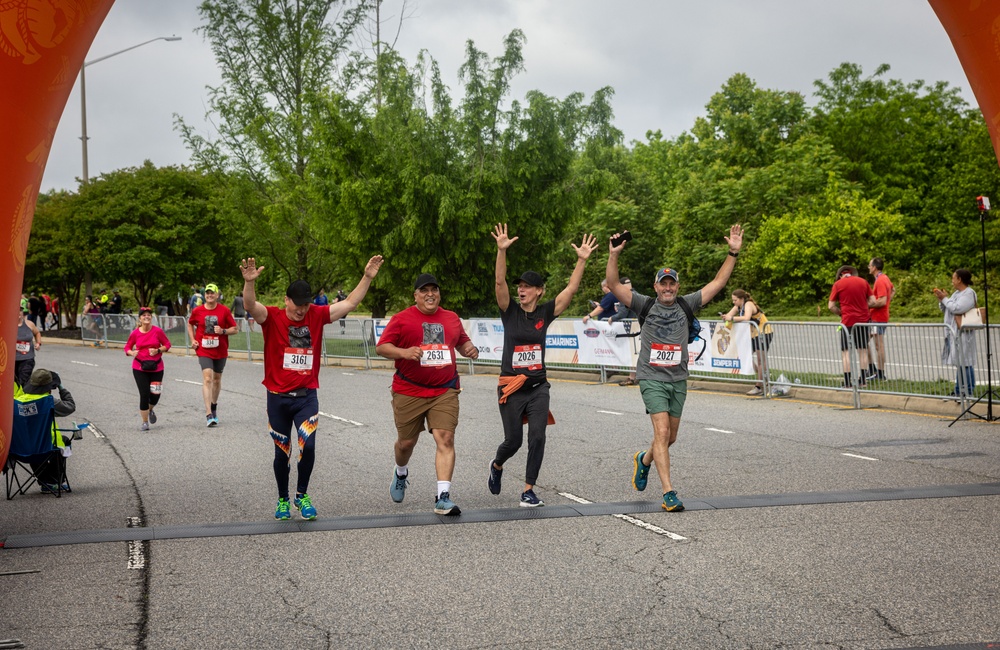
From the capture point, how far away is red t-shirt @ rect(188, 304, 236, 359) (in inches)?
587

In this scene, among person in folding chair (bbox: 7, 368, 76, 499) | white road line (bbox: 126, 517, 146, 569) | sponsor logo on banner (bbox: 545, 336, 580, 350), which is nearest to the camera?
white road line (bbox: 126, 517, 146, 569)

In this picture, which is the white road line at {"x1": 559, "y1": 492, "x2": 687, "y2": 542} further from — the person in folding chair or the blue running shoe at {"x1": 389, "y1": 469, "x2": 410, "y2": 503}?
the person in folding chair

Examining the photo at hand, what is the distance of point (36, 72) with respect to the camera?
6.23 meters

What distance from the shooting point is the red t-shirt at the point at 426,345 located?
8.38 meters

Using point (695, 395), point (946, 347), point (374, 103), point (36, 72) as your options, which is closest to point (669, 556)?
point (36, 72)

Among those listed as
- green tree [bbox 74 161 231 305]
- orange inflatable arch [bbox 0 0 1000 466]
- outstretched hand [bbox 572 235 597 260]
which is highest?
green tree [bbox 74 161 231 305]

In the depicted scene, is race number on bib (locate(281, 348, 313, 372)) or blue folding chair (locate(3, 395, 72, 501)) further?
blue folding chair (locate(3, 395, 72, 501))

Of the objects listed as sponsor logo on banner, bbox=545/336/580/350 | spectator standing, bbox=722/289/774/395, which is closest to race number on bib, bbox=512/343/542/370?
spectator standing, bbox=722/289/774/395

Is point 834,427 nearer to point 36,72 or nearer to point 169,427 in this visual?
point 169,427

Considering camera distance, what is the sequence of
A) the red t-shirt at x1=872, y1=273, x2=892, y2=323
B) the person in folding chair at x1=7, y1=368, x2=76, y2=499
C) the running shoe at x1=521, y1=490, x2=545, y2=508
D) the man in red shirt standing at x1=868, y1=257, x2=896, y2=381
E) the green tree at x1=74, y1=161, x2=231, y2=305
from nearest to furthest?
the running shoe at x1=521, y1=490, x2=545, y2=508 < the person in folding chair at x1=7, y1=368, x2=76, y2=499 < the man in red shirt standing at x1=868, y1=257, x2=896, y2=381 < the red t-shirt at x1=872, y1=273, x2=892, y2=323 < the green tree at x1=74, y1=161, x2=231, y2=305

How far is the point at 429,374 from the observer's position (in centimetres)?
844

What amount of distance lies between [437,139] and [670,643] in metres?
23.6

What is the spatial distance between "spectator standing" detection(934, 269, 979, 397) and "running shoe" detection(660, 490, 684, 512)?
6.90 metres

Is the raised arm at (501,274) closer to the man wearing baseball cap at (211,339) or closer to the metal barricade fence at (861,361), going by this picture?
the man wearing baseball cap at (211,339)
